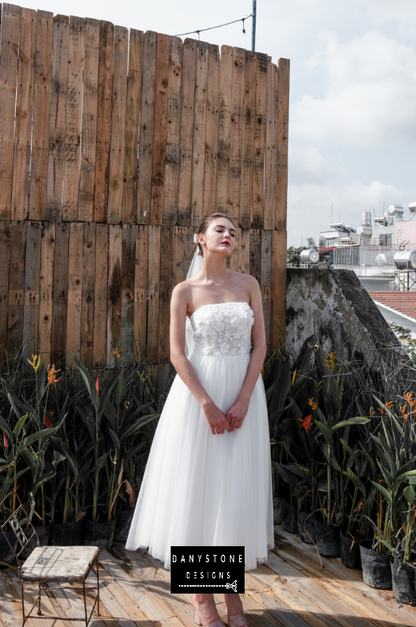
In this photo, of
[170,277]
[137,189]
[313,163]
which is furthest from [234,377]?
Result: [313,163]

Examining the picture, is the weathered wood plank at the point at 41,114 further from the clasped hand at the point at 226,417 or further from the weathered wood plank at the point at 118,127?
the clasped hand at the point at 226,417

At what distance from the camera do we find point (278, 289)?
3.99 metres

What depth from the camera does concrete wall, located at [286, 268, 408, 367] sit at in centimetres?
331

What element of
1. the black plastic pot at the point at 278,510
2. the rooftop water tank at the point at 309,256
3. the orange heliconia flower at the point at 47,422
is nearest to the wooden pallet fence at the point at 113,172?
the orange heliconia flower at the point at 47,422

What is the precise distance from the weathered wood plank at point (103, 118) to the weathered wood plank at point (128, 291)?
0.21 m

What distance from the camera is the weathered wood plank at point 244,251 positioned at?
3.84m

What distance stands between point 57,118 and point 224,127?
1223mm

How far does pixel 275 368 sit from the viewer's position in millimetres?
3199

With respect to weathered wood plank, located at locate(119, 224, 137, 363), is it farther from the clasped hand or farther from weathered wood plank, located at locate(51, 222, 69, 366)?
the clasped hand

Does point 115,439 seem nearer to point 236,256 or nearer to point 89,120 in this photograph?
point 236,256

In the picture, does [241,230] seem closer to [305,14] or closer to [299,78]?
[299,78]

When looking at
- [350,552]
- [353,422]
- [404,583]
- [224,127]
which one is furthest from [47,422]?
[224,127]

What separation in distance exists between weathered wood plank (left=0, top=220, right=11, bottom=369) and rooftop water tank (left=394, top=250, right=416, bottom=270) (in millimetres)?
24219

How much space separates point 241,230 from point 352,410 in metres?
1.65
